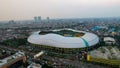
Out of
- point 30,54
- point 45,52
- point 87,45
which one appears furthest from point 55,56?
point 87,45

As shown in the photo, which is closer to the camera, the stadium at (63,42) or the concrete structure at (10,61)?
the concrete structure at (10,61)

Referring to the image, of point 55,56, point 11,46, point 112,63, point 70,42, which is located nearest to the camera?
point 112,63

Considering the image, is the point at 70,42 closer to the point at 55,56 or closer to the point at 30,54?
the point at 55,56

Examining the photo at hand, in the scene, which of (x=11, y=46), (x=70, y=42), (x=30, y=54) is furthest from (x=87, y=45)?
(x=11, y=46)

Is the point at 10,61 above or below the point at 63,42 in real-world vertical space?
below

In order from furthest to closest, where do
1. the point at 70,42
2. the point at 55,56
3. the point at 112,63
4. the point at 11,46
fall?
the point at 11,46 < the point at 70,42 < the point at 55,56 < the point at 112,63

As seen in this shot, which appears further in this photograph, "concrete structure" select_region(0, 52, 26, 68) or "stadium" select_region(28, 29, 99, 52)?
"stadium" select_region(28, 29, 99, 52)

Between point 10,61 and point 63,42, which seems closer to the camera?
point 10,61

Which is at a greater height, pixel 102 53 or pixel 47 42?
pixel 47 42

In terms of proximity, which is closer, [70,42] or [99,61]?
[99,61]

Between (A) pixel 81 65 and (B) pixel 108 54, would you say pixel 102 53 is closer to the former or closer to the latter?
(B) pixel 108 54
